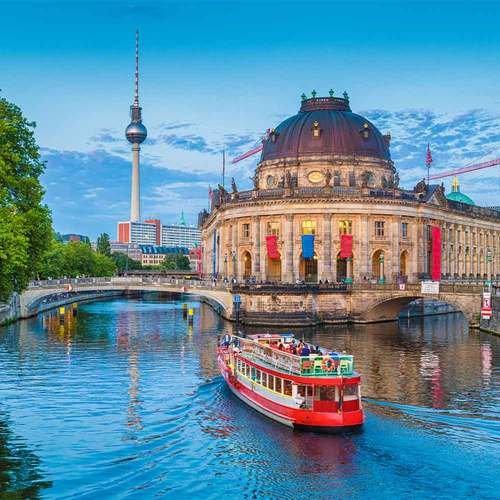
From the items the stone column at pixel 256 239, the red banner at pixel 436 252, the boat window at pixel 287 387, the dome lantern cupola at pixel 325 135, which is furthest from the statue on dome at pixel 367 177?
the boat window at pixel 287 387

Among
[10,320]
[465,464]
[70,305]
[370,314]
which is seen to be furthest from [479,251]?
[465,464]

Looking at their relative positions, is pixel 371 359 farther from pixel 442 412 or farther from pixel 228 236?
pixel 228 236

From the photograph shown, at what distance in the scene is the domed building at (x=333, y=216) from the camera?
106m

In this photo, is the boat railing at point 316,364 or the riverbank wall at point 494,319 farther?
the riverbank wall at point 494,319

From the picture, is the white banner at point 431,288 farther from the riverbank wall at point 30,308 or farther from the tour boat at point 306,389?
the riverbank wall at point 30,308

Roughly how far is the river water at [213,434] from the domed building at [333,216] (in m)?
39.1

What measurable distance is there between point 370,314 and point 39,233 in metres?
44.7

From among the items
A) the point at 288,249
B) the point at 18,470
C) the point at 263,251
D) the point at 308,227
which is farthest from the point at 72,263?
the point at 18,470

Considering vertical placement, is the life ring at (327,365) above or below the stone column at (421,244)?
below

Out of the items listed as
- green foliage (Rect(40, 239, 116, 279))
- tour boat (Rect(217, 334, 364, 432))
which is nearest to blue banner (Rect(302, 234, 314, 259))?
green foliage (Rect(40, 239, 116, 279))

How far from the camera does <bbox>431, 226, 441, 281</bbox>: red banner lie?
11281 cm

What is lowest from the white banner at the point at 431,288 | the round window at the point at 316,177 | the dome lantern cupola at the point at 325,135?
the white banner at the point at 431,288

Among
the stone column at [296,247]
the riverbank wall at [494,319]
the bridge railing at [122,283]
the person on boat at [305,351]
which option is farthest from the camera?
the stone column at [296,247]

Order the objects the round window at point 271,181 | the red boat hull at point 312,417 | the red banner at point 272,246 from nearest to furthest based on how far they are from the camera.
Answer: the red boat hull at point 312,417 → the red banner at point 272,246 → the round window at point 271,181
